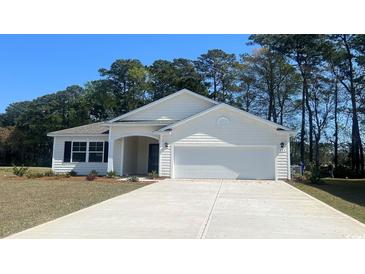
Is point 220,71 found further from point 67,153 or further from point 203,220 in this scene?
point 203,220

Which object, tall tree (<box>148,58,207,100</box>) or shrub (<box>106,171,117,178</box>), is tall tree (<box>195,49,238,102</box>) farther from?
shrub (<box>106,171,117,178</box>)

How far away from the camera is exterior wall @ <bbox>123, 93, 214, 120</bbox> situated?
22234 millimetres

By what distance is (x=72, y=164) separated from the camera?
22609 millimetres

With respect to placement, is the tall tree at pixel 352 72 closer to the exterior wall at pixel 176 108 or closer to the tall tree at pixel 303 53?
the tall tree at pixel 303 53

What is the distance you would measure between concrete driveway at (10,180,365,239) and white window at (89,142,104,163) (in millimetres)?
11306

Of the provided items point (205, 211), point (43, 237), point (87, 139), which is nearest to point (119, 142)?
point (87, 139)

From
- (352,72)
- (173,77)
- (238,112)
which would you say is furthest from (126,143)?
(173,77)

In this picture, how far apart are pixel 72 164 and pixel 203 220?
1658 centimetres

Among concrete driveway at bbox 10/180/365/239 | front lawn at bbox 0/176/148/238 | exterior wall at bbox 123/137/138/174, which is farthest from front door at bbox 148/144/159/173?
concrete driveway at bbox 10/180/365/239

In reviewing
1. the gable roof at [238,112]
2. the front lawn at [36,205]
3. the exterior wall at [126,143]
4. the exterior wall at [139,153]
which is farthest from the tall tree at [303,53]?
the front lawn at [36,205]

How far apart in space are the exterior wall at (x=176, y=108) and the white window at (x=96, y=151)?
8.08 feet
